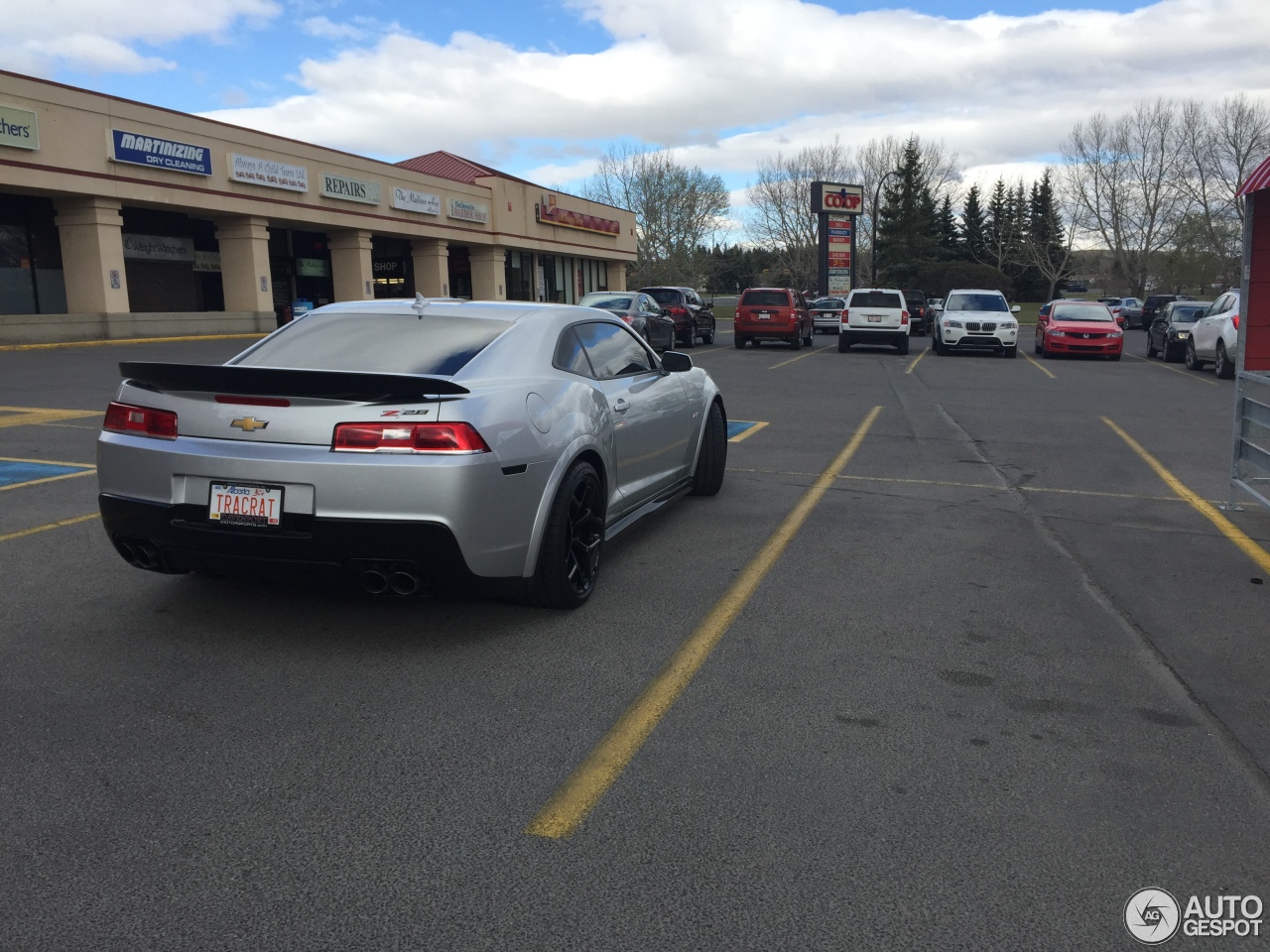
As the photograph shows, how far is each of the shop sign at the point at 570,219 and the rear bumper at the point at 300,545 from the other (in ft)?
150

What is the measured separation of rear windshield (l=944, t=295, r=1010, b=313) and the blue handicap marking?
23.9 metres

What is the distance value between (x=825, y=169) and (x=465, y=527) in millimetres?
85868

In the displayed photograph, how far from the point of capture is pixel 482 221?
44.2m

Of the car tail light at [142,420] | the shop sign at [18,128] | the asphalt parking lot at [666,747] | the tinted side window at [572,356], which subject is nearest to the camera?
the asphalt parking lot at [666,747]

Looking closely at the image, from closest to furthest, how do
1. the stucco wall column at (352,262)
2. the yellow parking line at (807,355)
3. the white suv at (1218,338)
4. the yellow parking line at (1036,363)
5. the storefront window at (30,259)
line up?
the white suv at (1218,338)
the yellow parking line at (1036,363)
the yellow parking line at (807,355)
the storefront window at (30,259)
the stucco wall column at (352,262)

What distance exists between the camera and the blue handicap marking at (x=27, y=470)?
27.2 feet

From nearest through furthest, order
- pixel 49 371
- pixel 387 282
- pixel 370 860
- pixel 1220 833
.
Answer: pixel 370 860 → pixel 1220 833 → pixel 49 371 → pixel 387 282

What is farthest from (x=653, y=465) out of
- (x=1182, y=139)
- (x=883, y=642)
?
(x=1182, y=139)

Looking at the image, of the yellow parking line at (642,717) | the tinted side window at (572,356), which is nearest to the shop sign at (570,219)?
the tinted side window at (572,356)

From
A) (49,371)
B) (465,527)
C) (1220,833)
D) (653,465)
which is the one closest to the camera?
(1220,833)

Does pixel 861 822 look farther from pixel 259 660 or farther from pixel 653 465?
pixel 653 465

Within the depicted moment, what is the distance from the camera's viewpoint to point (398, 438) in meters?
4.31

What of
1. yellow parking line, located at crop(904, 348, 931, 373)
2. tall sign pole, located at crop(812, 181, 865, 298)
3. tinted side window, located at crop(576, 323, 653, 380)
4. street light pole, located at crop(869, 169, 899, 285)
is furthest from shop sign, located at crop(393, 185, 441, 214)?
street light pole, located at crop(869, 169, 899, 285)

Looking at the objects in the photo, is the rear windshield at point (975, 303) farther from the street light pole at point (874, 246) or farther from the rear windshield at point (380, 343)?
the street light pole at point (874, 246)
